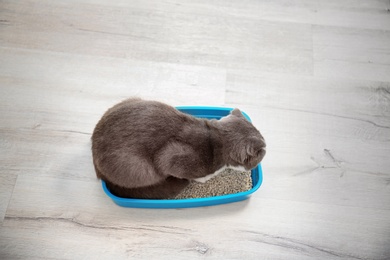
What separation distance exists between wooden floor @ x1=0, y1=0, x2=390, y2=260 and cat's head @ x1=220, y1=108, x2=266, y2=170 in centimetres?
31

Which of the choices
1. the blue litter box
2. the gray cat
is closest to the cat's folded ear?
the gray cat

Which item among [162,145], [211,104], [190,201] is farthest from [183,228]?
[211,104]

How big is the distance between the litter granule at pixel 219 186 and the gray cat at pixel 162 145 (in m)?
0.18

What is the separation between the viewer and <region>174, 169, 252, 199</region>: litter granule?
5.25 feet

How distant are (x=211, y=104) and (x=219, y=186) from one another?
418 millimetres

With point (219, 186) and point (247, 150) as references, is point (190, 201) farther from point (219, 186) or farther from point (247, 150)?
point (247, 150)

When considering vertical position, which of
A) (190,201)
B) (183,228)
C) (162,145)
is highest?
(162,145)

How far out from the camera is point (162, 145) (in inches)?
52.5

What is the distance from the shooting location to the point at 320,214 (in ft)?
5.27

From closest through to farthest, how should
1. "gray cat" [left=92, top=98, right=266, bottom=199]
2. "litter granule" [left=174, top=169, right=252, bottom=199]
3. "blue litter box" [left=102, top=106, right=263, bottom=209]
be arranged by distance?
"gray cat" [left=92, top=98, right=266, bottom=199], "blue litter box" [left=102, top=106, right=263, bottom=209], "litter granule" [left=174, top=169, right=252, bottom=199]

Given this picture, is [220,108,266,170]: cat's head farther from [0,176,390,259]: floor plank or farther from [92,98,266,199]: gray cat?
[0,176,390,259]: floor plank

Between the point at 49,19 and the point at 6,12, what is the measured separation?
0.24m

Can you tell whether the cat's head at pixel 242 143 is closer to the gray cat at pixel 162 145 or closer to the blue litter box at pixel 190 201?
the gray cat at pixel 162 145

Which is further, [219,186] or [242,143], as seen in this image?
[219,186]
